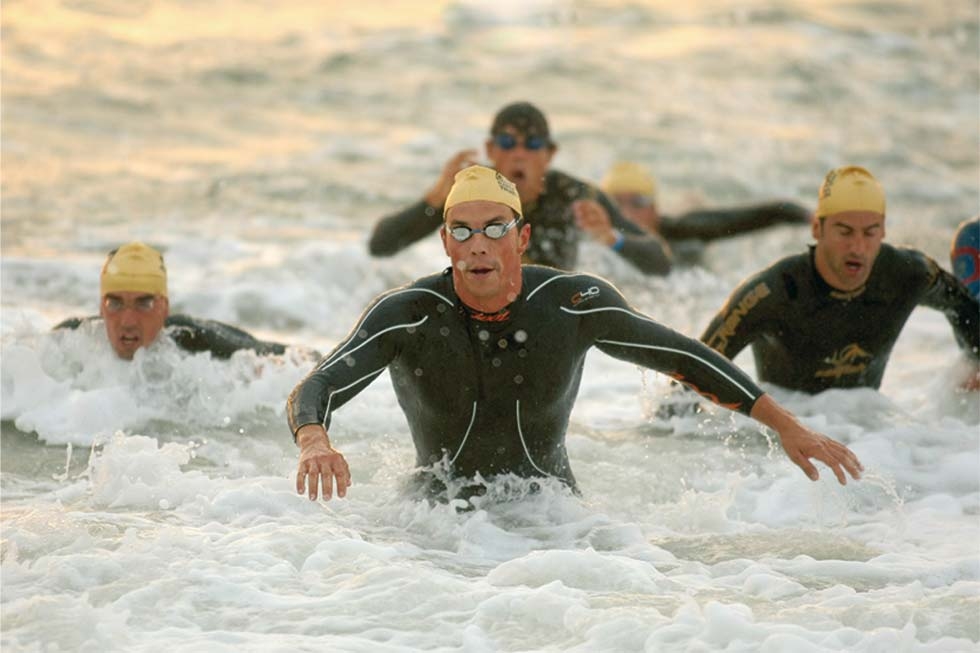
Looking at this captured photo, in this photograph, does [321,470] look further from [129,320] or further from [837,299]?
[837,299]

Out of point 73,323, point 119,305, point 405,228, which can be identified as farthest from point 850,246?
point 73,323

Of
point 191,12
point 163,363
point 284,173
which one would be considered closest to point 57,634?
point 163,363

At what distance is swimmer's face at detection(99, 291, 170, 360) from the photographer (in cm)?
867

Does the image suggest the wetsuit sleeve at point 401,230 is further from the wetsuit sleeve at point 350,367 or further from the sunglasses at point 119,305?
the wetsuit sleeve at point 350,367

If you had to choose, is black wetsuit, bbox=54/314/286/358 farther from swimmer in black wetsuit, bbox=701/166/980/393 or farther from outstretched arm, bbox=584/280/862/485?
outstretched arm, bbox=584/280/862/485

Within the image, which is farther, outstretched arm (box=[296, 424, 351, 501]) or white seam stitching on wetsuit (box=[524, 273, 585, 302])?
white seam stitching on wetsuit (box=[524, 273, 585, 302])

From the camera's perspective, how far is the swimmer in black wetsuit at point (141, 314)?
28.5ft

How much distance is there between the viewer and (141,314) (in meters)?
8.70

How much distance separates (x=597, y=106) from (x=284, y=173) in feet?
20.8

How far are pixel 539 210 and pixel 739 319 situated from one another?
9.36 ft

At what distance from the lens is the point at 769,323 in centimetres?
846

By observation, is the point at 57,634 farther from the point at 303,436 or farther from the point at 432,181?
the point at 432,181

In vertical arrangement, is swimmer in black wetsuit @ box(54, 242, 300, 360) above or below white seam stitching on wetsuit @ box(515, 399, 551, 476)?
A: above

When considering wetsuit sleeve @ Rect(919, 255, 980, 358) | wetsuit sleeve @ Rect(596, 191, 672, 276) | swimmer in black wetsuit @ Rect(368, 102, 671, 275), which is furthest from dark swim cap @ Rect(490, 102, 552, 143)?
wetsuit sleeve @ Rect(919, 255, 980, 358)
